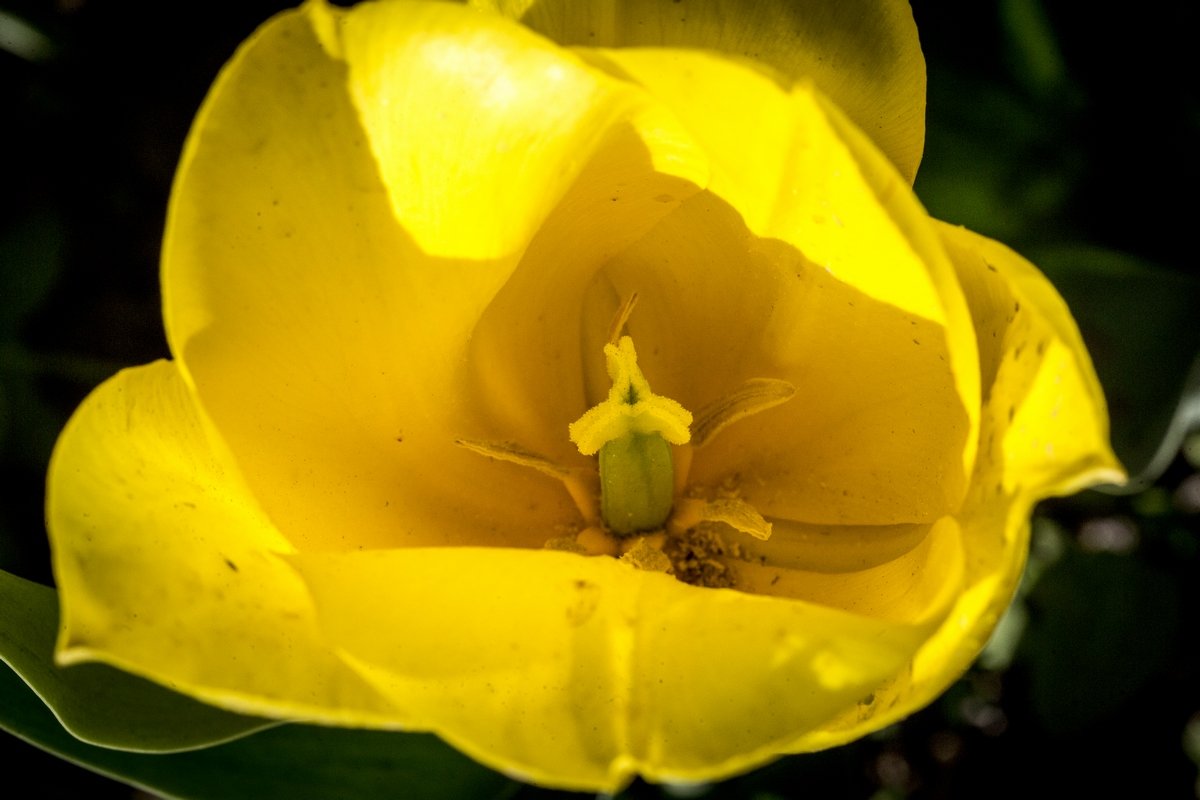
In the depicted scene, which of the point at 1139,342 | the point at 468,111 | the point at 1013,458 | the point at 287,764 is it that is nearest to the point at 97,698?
the point at 287,764

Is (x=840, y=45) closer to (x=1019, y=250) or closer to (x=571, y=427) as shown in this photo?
(x=571, y=427)

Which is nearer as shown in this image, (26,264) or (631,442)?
(631,442)

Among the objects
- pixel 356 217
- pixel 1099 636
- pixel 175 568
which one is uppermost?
pixel 356 217

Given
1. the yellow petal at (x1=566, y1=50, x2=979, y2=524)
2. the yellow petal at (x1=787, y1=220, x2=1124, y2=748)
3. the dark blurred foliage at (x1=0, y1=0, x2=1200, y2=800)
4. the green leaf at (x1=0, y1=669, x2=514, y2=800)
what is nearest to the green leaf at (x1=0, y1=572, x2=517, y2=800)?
the green leaf at (x1=0, y1=669, x2=514, y2=800)

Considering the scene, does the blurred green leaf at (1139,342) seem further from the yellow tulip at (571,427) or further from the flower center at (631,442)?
the flower center at (631,442)

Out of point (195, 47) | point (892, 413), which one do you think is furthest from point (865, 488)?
point (195, 47)

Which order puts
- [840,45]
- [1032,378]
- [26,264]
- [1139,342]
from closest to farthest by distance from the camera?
[1032,378] < [840,45] < [1139,342] < [26,264]

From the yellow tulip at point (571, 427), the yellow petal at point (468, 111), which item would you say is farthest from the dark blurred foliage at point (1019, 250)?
the yellow petal at point (468, 111)
